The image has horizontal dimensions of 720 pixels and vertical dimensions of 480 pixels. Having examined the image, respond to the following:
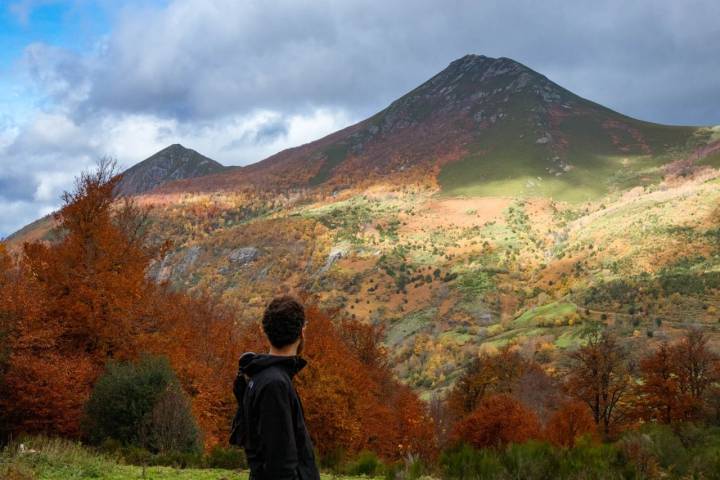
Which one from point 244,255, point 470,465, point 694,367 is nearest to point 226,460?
point 470,465

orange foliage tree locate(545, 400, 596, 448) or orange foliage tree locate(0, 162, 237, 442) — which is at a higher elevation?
orange foliage tree locate(0, 162, 237, 442)

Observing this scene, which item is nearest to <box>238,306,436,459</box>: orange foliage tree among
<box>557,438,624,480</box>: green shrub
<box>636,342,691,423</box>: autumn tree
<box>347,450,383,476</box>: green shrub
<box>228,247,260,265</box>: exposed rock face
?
<box>347,450,383,476</box>: green shrub

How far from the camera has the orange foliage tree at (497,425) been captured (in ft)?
110

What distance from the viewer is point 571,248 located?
344 ft

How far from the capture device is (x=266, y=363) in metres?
4.14

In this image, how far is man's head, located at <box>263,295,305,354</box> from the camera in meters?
4.23

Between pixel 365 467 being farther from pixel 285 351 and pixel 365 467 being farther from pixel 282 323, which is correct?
pixel 282 323

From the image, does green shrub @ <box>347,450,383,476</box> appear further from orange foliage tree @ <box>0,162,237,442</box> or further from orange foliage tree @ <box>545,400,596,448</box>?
orange foliage tree @ <box>545,400,596,448</box>

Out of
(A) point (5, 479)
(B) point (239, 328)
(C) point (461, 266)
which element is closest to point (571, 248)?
(C) point (461, 266)

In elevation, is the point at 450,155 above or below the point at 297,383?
above

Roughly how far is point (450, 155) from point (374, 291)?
9385 cm

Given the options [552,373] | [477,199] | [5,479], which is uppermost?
[477,199]

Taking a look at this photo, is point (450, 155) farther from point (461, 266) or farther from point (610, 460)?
point (610, 460)

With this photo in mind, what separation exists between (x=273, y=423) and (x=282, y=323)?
29.0 inches
